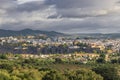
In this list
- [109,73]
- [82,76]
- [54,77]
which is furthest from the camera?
[109,73]

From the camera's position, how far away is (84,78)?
6669cm

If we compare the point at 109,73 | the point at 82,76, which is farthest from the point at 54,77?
the point at 109,73

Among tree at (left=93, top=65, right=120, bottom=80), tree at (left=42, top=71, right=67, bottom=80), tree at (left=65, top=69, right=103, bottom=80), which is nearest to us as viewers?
tree at (left=42, top=71, right=67, bottom=80)

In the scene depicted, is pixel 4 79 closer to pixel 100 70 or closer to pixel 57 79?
pixel 57 79

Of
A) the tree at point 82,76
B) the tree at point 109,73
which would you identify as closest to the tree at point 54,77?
the tree at point 82,76

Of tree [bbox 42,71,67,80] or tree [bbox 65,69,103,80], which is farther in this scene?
tree [bbox 65,69,103,80]

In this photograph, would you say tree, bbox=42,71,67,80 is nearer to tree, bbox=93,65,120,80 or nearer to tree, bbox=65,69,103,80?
tree, bbox=65,69,103,80

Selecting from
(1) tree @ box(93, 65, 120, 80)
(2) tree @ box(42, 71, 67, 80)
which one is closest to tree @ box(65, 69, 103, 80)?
(2) tree @ box(42, 71, 67, 80)

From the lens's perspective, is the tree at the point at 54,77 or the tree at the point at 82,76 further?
the tree at the point at 82,76

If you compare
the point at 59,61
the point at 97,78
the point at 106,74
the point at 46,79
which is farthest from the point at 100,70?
the point at 59,61

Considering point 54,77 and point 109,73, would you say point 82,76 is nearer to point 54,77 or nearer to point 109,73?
point 54,77

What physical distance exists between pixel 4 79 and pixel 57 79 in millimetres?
8901

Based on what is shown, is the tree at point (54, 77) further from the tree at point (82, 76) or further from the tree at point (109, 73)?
the tree at point (109, 73)

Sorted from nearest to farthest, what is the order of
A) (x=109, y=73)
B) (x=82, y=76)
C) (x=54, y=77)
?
(x=54, y=77), (x=82, y=76), (x=109, y=73)
